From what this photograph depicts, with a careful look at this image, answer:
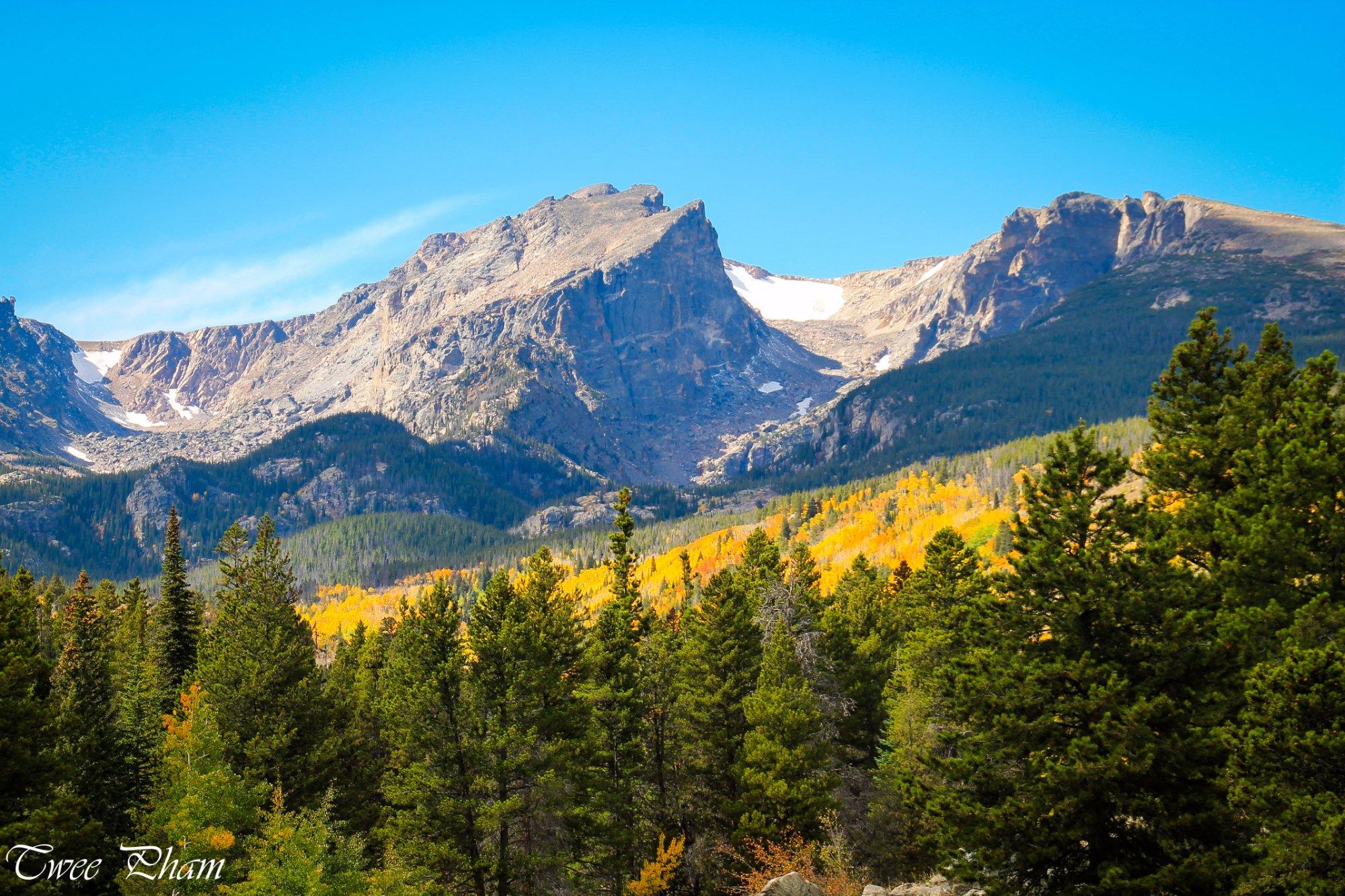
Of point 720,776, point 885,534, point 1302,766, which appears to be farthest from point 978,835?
point 885,534

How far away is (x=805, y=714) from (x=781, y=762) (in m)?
2.45

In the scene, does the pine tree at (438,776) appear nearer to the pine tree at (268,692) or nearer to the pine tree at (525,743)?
the pine tree at (525,743)

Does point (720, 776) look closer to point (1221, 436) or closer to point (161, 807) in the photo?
point (161, 807)

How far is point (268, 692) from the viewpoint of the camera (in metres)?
39.4

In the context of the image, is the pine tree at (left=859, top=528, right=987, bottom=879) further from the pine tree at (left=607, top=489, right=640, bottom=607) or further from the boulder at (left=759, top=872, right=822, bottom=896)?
the pine tree at (left=607, top=489, right=640, bottom=607)

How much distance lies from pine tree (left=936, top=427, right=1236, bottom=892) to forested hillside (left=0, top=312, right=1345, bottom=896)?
0.08m

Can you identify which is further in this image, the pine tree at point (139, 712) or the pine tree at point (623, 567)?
the pine tree at point (623, 567)

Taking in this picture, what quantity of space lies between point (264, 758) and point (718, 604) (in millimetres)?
21220

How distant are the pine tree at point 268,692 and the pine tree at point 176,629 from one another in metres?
13.0

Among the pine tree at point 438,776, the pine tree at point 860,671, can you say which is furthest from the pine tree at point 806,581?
the pine tree at point 438,776

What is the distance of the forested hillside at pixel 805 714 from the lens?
19469 mm

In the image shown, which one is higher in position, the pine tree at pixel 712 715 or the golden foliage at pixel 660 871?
the pine tree at pixel 712 715

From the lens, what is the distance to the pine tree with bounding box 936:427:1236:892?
62.8 feet

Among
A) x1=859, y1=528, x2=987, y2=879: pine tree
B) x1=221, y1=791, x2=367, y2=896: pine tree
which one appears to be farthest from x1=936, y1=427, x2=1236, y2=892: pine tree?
x1=221, y1=791, x2=367, y2=896: pine tree
